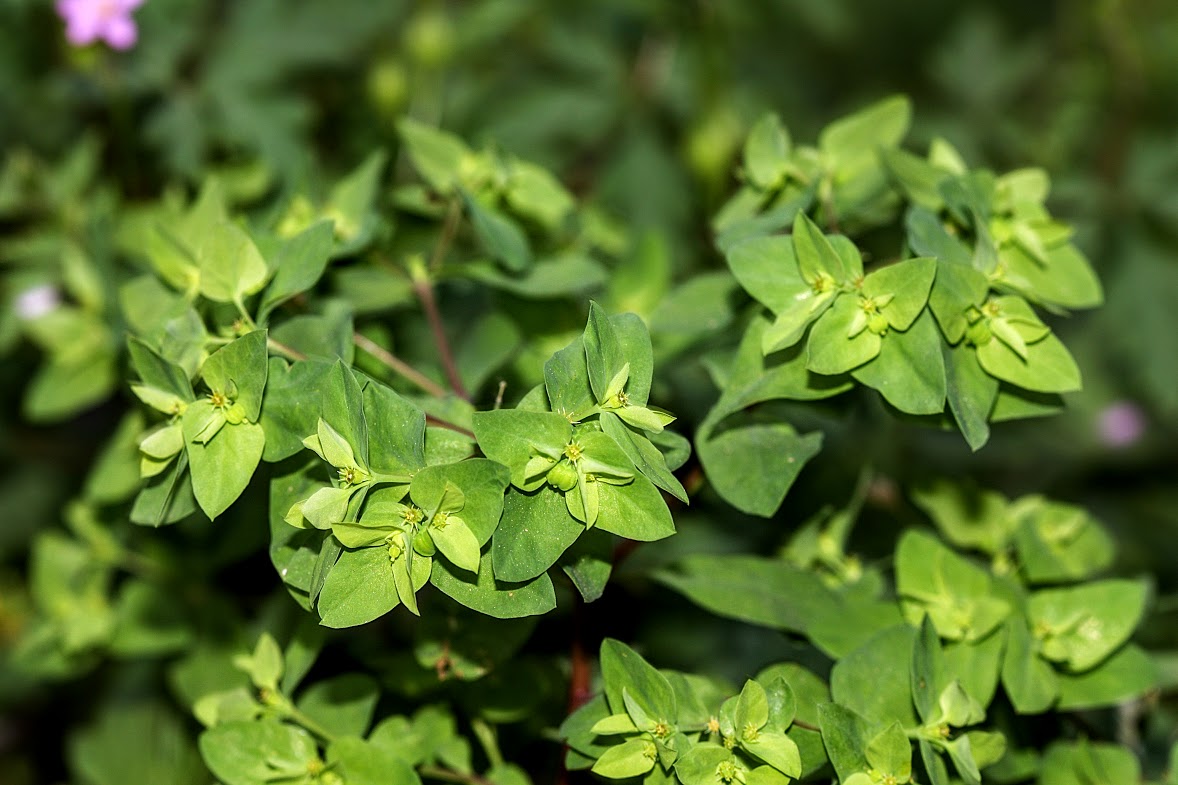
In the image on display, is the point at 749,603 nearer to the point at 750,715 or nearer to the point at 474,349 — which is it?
the point at 750,715

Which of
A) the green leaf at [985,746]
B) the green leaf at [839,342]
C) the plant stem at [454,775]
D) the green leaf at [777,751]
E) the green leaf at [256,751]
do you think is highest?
the green leaf at [839,342]

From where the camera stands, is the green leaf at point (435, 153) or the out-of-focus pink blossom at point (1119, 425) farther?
the out-of-focus pink blossom at point (1119, 425)

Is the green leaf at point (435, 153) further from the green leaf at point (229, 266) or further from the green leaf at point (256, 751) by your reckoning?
the green leaf at point (256, 751)

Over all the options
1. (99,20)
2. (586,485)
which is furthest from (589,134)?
(586,485)

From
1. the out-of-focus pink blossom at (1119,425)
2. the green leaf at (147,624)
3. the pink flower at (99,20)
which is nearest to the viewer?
the green leaf at (147,624)

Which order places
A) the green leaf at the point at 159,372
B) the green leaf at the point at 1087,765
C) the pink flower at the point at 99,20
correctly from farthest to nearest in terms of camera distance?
the pink flower at the point at 99,20 → the green leaf at the point at 1087,765 → the green leaf at the point at 159,372

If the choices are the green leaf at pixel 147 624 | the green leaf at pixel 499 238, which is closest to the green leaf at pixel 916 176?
the green leaf at pixel 499 238

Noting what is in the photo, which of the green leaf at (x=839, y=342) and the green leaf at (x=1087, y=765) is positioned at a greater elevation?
the green leaf at (x=839, y=342)
